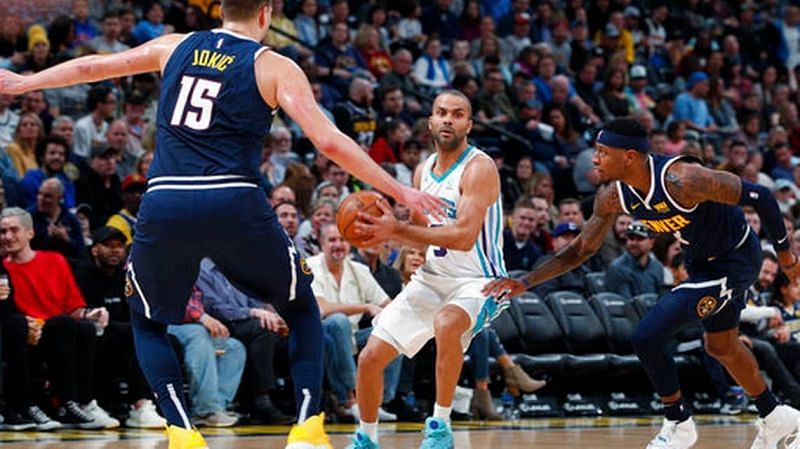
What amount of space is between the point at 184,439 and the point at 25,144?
7.19m

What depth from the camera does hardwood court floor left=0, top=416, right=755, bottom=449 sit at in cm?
917

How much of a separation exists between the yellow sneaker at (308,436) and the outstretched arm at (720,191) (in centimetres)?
309

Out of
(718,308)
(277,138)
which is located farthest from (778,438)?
(277,138)

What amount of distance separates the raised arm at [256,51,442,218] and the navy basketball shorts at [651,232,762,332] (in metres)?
2.87

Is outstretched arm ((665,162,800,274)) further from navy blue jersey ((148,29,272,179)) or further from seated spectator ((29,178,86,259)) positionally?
seated spectator ((29,178,86,259))

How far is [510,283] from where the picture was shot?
323 inches

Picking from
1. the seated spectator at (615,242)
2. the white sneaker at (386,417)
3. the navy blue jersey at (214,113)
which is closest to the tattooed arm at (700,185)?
the navy blue jersey at (214,113)

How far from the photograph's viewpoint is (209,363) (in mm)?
10914

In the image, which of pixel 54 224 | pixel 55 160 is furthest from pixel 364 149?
pixel 54 224

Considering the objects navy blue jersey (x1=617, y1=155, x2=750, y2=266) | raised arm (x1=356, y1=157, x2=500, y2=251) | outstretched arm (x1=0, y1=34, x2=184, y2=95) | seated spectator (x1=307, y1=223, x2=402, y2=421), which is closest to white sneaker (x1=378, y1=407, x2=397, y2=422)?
seated spectator (x1=307, y1=223, x2=402, y2=421)

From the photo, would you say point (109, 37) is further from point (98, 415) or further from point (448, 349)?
point (448, 349)

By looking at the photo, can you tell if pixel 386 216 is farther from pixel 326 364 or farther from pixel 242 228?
pixel 326 364

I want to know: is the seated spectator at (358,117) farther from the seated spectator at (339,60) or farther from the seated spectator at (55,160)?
the seated spectator at (55,160)

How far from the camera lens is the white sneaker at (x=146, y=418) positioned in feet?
35.2
